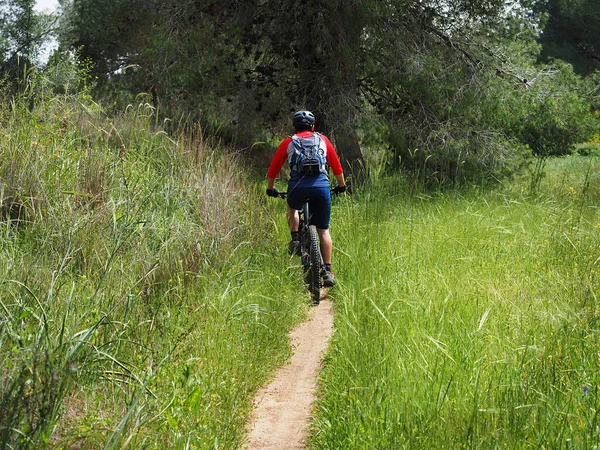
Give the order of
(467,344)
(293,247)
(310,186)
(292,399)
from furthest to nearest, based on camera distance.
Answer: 1. (293,247)
2. (310,186)
3. (292,399)
4. (467,344)

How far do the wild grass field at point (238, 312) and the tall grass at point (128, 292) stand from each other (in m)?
0.02

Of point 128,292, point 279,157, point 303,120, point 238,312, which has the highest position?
point 303,120

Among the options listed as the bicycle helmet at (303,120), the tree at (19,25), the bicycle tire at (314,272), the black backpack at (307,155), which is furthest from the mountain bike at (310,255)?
the tree at (19,25)

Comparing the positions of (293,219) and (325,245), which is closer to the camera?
(325,245)

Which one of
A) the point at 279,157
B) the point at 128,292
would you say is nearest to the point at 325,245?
the point at 279,157

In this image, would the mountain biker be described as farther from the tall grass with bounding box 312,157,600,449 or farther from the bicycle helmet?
the tall grass with bounding box 312,157,600,449

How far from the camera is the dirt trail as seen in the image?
4.38m

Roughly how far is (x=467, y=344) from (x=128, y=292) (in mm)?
2084

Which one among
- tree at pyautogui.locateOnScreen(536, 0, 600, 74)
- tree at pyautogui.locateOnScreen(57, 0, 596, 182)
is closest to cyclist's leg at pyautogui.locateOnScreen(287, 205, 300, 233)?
tree at pyautogui.locateOnScreen(57, 0, 596, 182)

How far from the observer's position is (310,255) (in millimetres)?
7633

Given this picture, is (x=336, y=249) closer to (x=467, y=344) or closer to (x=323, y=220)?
(x=323, y=220)

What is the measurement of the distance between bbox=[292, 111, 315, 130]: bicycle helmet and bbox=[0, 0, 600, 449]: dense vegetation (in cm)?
116

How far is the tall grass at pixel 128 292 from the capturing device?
3.46 meters

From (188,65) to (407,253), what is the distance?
631cm
